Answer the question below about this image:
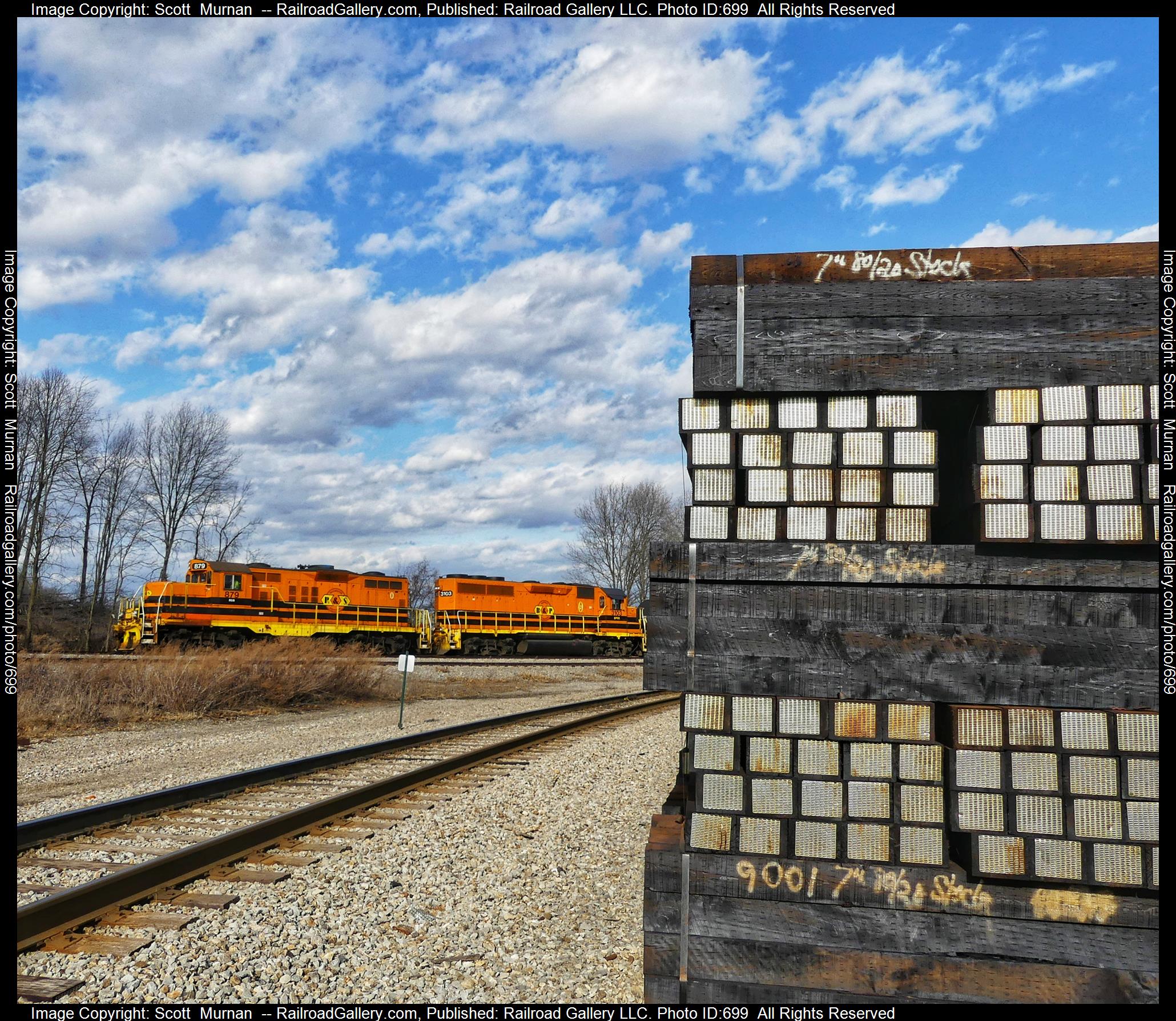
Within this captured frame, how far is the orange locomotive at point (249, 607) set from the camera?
29266mm

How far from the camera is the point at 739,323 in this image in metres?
3.42

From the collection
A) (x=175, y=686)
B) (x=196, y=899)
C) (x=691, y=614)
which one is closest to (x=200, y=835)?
(x=196, y=899)

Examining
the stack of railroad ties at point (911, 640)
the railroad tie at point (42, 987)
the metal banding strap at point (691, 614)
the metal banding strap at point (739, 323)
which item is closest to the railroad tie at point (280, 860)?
the railroad tie at point (42, 987)

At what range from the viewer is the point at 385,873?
560cm

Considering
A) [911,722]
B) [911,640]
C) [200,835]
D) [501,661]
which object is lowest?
[501,661]

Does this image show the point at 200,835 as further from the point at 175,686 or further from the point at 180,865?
the point at 175,686

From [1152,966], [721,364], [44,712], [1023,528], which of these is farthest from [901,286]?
[44,712]

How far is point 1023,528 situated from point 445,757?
29.0 ft

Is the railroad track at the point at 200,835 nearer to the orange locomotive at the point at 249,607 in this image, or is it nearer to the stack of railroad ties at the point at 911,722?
the stack of railroad ties at the point at 911,722

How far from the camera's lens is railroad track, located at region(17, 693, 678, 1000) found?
4.53 meters

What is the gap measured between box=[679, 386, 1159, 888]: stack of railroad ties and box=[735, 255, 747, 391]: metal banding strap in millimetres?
111

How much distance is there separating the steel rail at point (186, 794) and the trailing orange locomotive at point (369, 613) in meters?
19.8

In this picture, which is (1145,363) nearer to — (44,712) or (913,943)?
(913,943)

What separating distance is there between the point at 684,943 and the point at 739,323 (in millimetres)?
2432
